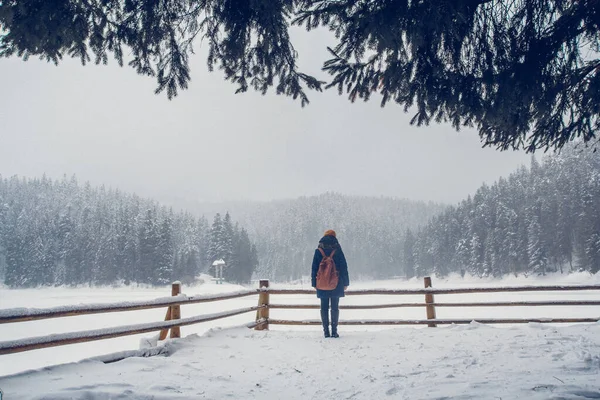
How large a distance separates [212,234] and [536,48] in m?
74.8

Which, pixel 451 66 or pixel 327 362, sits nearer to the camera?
pixel 451 66

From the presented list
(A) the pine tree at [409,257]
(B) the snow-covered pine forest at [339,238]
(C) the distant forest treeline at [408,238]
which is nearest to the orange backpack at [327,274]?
(C) the distant forest treeline at [408,238]

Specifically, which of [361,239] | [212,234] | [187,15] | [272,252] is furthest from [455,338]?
[361,239]

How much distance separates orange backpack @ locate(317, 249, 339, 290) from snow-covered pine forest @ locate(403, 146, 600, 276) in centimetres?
5617

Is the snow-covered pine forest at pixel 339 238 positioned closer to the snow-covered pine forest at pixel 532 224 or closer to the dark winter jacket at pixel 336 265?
the snow-covered pine forest at pixel 532 224

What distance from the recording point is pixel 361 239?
12794 centimetres

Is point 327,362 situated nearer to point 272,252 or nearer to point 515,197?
point 515,197

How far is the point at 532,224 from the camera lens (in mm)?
65812

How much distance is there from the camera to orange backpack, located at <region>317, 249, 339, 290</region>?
7824 mm

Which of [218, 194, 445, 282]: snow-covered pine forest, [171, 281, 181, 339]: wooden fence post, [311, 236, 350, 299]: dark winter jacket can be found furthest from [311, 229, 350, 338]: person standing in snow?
[218, 194, 445, 282]: snow-covered pine forest

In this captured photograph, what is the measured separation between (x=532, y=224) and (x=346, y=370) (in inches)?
2829

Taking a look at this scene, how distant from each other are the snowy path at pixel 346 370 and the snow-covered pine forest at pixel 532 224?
185 feet

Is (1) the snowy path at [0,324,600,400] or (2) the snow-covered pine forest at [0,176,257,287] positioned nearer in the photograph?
(1) the snowy path at [0,324,600,400]

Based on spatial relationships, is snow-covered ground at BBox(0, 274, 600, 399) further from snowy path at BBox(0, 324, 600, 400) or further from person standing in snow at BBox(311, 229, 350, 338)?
person standing in snow at BBox(311, 229, 350, 338)
